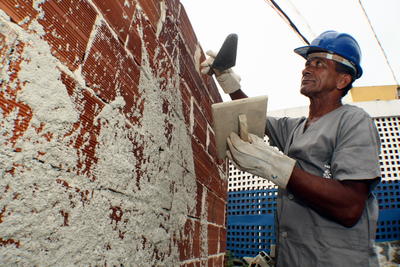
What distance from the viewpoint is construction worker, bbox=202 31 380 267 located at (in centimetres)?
110

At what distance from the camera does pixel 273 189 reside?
361 cm

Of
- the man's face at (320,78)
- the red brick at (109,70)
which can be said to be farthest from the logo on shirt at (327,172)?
the red brick at (109,70)

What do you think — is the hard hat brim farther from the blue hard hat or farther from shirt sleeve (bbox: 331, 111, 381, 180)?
shirt sleeve (bbox: 331, 111, 381, 180)

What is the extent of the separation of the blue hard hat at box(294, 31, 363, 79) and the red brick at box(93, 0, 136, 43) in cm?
127

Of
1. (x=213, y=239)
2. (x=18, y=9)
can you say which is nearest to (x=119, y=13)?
(x=18, y=9)

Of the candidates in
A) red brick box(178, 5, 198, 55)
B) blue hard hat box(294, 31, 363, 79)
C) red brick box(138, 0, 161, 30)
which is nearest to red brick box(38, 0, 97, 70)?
red brick box(138, 0, 161, 30)

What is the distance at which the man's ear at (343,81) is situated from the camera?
159 centimetres

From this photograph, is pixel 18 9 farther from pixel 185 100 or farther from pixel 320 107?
pixel 320 107

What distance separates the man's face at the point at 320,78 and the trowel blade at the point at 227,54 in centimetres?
51

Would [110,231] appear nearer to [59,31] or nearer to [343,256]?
[59,31]

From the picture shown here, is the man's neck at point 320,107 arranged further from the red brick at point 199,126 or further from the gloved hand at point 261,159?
the red brick at point 199,126

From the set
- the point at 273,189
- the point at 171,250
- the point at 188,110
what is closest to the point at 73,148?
the point at 171,250

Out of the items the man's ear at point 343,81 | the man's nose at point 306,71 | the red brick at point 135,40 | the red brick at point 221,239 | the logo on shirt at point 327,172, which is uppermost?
the man's nose at point 306,71

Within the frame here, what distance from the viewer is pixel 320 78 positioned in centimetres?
159
